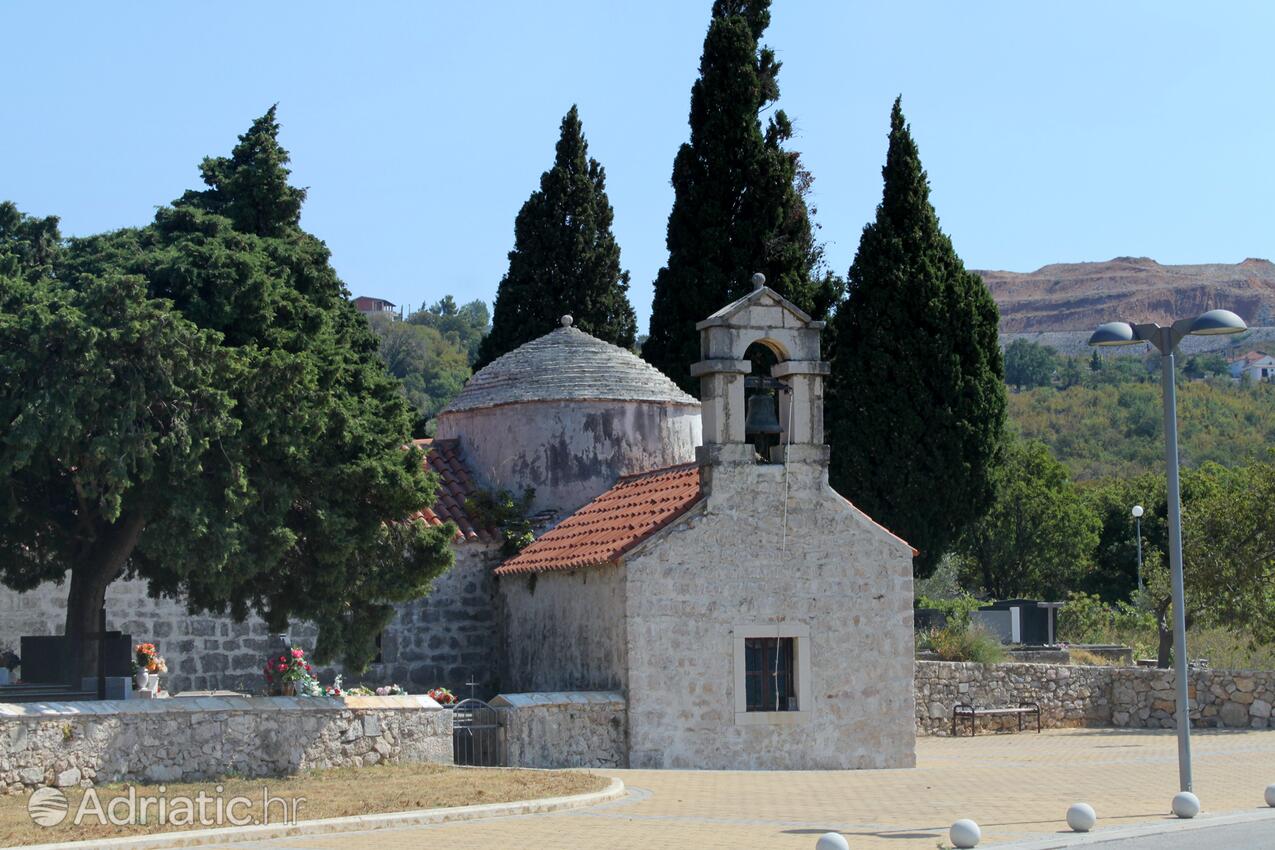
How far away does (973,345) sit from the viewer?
105 ft

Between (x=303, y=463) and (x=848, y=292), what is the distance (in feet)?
57.0

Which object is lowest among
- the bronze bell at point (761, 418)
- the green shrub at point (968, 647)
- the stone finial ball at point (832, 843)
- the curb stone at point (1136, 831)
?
the curb stone at point (1136, 831)

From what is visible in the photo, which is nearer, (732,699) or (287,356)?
(287,356)

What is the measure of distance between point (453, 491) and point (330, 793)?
10835mm

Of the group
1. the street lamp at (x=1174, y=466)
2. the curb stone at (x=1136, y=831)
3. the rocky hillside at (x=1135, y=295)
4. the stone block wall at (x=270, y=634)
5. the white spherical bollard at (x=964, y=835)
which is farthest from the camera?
the rocky hillside at (x=1135, y=295)

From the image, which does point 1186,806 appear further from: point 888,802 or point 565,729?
point 565,729

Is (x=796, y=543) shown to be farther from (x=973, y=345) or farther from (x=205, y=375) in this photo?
(x=973, y=345)

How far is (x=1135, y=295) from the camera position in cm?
17750

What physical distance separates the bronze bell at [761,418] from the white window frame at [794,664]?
2832mm

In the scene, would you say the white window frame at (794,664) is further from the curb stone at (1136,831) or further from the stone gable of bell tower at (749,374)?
the curb stone at (1136,831)

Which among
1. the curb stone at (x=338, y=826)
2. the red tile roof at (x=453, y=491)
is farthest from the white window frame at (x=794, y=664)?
the red tile roof at (x=453, y=491)

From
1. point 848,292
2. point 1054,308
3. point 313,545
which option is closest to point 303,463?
point 313,545

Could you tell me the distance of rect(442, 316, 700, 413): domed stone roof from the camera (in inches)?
1049

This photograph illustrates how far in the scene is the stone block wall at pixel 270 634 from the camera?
22672 millimetres
